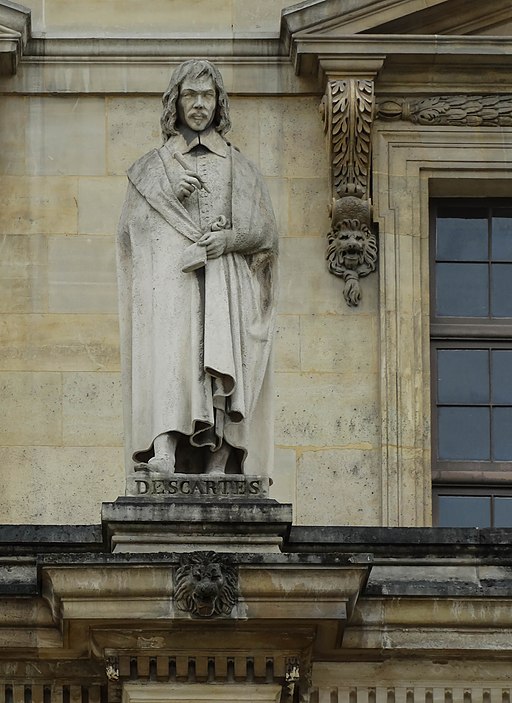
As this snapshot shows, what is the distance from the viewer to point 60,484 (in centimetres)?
2480

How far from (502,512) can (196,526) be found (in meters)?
3.74

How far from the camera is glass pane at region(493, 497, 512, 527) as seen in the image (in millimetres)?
25281

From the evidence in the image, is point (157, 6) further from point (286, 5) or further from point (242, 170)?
point (242, 170)

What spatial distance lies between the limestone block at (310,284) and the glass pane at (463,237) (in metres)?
0.69

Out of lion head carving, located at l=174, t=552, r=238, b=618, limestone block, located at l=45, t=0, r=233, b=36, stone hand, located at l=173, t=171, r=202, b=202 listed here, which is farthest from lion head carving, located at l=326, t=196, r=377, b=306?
lion head carving, located at l=174, t=552, r=238, b=618

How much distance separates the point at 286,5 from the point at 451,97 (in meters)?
1.23

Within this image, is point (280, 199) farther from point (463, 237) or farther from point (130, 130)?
point (463, 237)

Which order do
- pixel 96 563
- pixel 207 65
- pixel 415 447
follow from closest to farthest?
pixel 96 563, pixel 207 65, pixel 415 447

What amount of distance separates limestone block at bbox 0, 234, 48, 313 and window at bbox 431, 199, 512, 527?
2.50 metres

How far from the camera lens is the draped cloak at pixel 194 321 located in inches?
885

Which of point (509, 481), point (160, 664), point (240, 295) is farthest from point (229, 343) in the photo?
point (509, 481)

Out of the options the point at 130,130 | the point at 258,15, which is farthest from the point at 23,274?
the point at 258,15

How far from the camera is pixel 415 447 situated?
25.0 metres

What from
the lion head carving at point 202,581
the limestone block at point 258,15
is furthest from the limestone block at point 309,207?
the lion head carving at point 202,581
